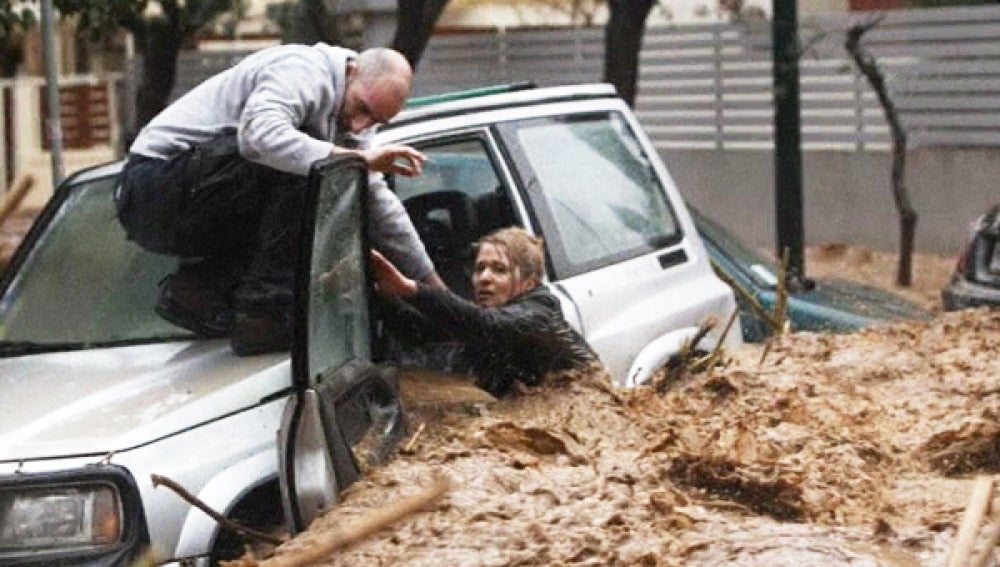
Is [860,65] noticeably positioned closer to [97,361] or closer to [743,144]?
[743,144]

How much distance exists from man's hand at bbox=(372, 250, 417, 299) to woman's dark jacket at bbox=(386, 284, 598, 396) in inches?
1.3

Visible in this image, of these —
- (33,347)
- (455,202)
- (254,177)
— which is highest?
(254,177)

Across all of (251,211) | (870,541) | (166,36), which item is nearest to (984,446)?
(870,541)

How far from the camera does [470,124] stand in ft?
26.8

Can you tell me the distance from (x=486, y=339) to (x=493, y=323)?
0.05 metres

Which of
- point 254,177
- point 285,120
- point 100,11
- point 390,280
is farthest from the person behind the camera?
point 100,11

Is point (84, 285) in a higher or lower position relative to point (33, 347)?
higher

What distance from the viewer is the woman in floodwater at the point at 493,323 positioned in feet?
23.1

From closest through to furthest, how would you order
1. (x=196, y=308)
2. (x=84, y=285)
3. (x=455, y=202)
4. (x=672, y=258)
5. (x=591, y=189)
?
(x=196, y=308) → (x=84, y=285) → (x=455, y=202) → (x=591, y=189) → (x=672, y=258)

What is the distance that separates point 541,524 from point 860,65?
1356 centimetres

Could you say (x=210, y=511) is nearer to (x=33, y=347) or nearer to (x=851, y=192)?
(x=33, y=347)

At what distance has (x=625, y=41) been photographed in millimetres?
17312

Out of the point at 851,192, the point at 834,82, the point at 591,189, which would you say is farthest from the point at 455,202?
the point at 851,192

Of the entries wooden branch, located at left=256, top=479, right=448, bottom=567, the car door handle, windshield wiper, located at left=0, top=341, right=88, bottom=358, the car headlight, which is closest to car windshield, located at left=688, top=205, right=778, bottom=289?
the car door handle
